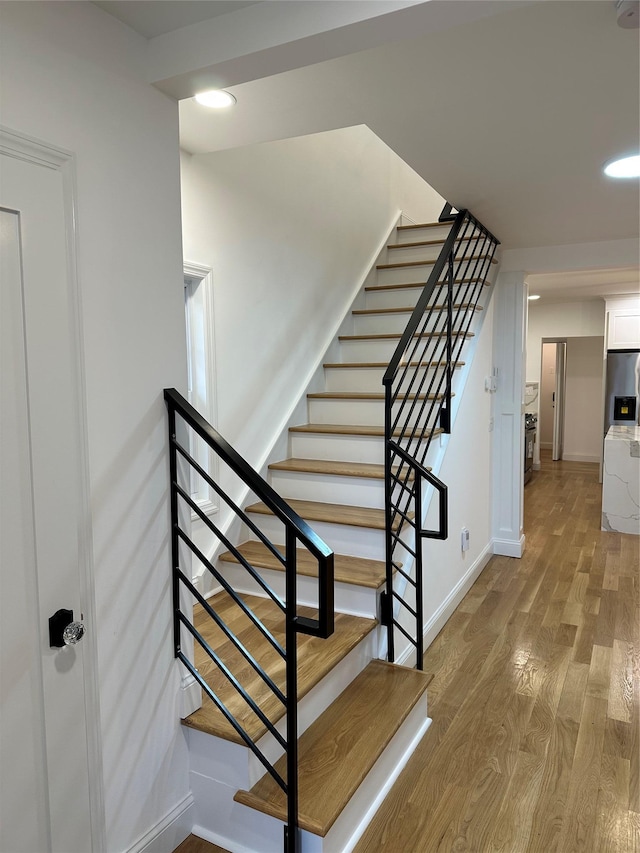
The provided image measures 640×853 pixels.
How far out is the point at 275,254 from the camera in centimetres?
329

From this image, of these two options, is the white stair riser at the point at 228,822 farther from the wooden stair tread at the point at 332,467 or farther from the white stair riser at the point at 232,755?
the wooden stair tread at the point at 332,467

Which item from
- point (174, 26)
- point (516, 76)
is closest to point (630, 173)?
point (516, 76)

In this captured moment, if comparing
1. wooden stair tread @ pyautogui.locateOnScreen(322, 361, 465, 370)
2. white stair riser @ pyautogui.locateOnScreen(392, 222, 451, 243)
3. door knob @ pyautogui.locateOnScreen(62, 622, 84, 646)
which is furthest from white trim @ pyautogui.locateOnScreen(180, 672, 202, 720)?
white stair riser @ pyautogui.locateOnScreen(392, 222, 451, 243)

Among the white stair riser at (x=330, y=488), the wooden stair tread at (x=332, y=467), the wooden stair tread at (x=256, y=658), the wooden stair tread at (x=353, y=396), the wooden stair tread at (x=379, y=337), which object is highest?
the wooden stair tread at (x=379, y=337)

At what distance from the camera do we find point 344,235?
409 cm

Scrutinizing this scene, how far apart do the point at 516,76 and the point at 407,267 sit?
252 cm

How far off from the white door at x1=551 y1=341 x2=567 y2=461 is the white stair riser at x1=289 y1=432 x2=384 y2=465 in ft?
23.3

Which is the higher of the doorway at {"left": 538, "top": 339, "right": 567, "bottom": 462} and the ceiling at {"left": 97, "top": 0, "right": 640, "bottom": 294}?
the ceiling at {"left": 97, "top": 0, "right": 640, "bottom": 294}

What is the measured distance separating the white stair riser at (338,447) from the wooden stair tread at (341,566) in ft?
2.04

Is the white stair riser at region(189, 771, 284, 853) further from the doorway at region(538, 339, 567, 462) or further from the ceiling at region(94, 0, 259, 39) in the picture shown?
the doorway at region(538, 339, 567, 462)

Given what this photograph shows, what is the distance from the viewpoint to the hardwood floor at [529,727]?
1.93 meters

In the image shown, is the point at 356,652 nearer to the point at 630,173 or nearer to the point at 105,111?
the point at 105,111

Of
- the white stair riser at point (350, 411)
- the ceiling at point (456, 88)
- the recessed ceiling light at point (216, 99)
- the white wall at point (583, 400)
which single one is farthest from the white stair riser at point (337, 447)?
the white wall at point (583, 400)

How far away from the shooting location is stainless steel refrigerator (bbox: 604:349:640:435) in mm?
7012
